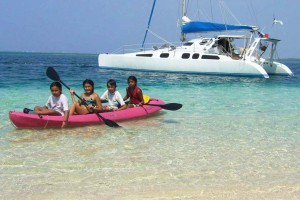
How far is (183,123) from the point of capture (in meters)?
7.88

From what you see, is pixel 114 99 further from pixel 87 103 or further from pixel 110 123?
pixel 110 123

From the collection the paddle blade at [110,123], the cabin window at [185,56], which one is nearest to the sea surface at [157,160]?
the paddle blade at [110,123]

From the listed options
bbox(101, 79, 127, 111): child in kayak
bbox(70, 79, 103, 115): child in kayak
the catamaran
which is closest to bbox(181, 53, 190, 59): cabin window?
the catamaran

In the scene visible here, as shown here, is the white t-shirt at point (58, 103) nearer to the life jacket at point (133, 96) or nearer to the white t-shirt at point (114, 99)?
the white t-shirt at point (114, 99)

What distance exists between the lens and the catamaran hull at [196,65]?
850 inches

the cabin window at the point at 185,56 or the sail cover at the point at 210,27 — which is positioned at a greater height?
the sail cover at the point at 210,27

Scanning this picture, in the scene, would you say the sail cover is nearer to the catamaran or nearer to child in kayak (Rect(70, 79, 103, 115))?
the catamaran

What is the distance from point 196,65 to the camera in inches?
890

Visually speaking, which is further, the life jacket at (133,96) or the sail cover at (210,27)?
the sail cover at (210,27)

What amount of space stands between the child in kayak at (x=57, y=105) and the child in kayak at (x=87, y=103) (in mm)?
311

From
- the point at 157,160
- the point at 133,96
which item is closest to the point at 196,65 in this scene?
the point at 133,96

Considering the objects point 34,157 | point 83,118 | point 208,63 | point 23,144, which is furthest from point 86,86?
point 208,63

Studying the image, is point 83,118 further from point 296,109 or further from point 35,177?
point 296,109

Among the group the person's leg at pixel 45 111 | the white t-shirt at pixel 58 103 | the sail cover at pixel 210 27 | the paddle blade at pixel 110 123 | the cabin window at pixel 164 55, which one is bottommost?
the paddle blade at pixel 110 123
